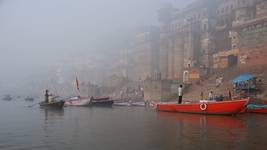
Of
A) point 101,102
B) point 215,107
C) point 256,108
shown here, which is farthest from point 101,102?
point 215,107

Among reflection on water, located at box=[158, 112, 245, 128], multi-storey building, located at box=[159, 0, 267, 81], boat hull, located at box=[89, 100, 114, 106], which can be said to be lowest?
reflection on water, located at box=[158, 112, 245, 128]

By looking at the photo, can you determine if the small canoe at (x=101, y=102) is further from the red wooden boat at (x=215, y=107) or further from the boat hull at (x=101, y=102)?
the red wooden boat at (x=215, y=107)

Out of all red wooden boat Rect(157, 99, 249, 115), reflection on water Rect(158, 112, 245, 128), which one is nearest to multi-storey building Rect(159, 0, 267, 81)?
red wooden boat Rect(157, 99, 249, 115)

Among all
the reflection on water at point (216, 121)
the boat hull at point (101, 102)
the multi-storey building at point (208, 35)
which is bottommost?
the reflection on water at point (216, 121)

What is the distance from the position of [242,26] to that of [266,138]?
3483 cm

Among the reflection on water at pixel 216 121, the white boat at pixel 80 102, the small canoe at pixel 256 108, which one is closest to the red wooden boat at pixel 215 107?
the reflection on water at pixel 216 121

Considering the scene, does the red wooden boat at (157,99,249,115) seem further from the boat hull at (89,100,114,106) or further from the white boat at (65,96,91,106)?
the white boat at (65,96,91,106)

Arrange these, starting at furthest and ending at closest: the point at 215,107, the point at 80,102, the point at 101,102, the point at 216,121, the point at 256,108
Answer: the point at 80,102
the point at 101,102
the point at 256,108
the point at 215,107
the point at 216,121

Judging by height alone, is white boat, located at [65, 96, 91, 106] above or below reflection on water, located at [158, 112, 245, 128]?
above

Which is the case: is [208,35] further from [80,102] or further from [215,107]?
[215,107]

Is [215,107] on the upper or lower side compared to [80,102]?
upper

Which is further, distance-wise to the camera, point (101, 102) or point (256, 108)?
point (101, 102)

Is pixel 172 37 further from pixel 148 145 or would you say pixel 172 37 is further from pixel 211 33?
pixel 148 145

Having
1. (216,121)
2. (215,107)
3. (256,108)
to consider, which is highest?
(215,107)
